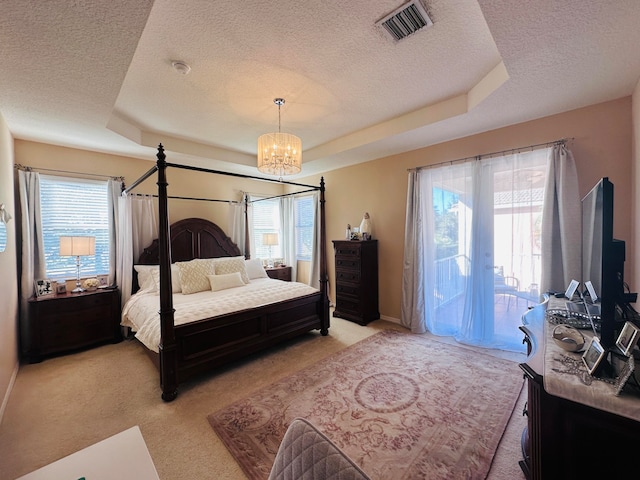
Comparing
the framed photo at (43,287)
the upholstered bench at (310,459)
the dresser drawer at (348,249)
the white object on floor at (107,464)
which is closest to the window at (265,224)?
the dresser drawer at (348,249)

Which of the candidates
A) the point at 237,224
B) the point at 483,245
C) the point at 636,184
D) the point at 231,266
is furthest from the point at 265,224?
the point at 636,184

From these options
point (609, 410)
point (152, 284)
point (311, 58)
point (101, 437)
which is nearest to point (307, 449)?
point (609, 410)

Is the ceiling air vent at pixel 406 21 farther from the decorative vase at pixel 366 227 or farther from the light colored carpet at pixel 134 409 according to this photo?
the light colored carpet at pixel 134 409

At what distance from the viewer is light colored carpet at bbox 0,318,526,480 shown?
5.44ft

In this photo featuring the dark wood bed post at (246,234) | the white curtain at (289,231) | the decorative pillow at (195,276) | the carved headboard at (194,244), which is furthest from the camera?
the white curtain at (289,231)

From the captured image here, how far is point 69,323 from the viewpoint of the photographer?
3146 millimetres

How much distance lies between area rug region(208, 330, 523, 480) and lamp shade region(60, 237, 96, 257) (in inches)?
104

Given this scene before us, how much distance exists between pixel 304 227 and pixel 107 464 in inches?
188

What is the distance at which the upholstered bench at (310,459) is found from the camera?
2.12 feet

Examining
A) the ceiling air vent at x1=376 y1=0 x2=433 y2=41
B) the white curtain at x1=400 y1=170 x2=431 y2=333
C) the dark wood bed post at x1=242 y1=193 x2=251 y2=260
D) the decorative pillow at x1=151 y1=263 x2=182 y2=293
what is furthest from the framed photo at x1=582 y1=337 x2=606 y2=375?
the dark wood bed post at x1=242 y1=193 x2=251 y2=260

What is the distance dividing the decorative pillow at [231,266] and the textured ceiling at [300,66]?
1.88 meters

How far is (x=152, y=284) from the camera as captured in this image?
3.46m

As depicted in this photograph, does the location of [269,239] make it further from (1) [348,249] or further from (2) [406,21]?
(2) [406,21]

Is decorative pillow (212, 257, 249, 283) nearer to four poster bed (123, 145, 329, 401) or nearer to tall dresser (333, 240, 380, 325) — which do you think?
four poster bed (123, 145, 329, 401)
